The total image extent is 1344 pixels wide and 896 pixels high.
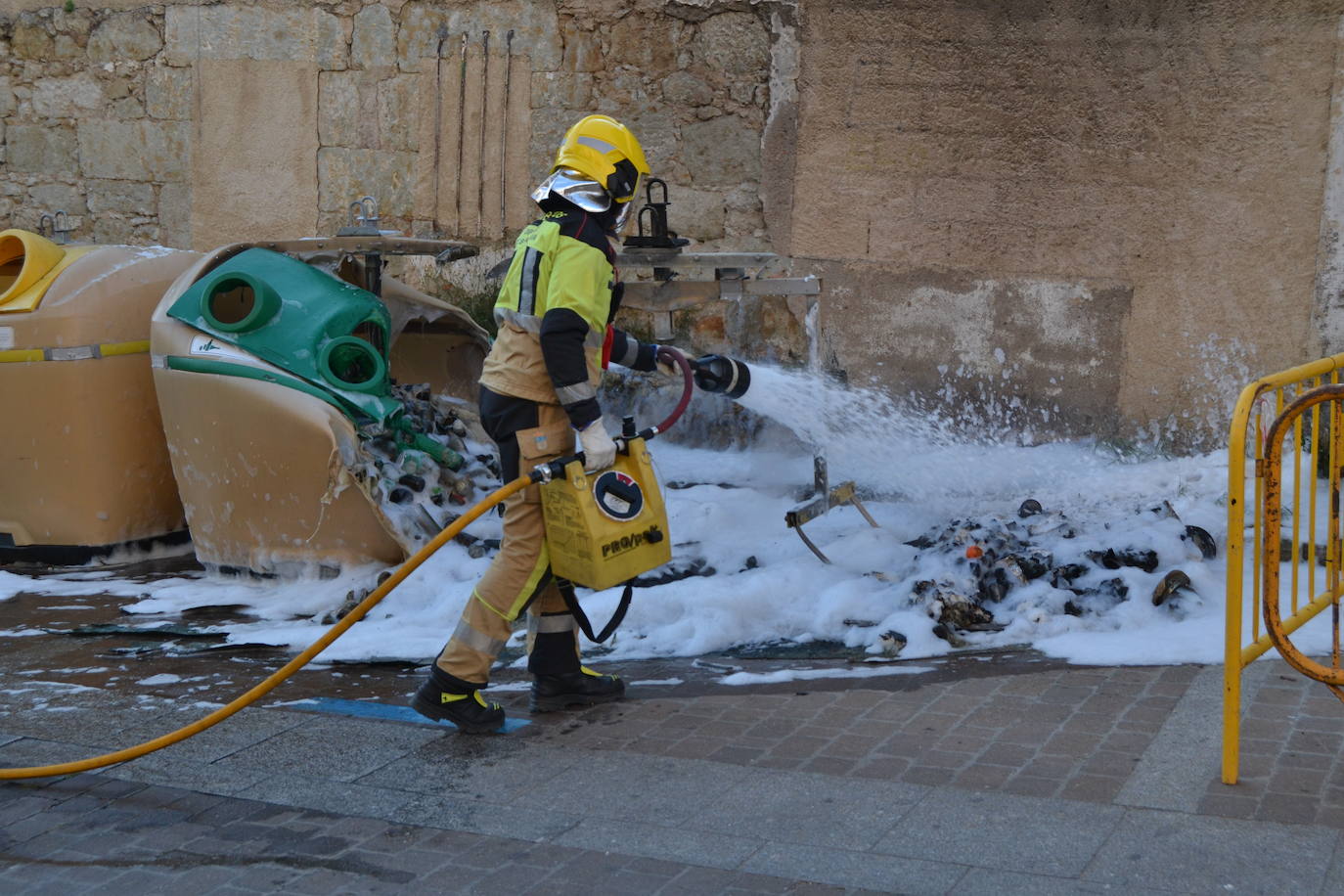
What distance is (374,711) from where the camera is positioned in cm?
446

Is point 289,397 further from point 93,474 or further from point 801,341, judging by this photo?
point 801,341

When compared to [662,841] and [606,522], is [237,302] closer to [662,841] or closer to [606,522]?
[606,522]

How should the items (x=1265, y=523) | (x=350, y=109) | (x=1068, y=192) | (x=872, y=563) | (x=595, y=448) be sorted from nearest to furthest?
(x=1265, y=523)
(x=595, y=448)
(x=872, y=563)
(x=1068, y=192)
(x=350, y=109)

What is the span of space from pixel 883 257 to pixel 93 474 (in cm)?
407

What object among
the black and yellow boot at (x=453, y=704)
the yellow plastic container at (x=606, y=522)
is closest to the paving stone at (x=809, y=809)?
the yellow plastic container at (x=606, y=522)

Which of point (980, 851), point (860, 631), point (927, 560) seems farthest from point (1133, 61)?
point (980, 851)

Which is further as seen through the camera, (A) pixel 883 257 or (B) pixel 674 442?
(B) pixel 674 442

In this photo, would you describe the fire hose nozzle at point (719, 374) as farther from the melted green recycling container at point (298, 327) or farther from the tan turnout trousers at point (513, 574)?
the melted green recycling container at point (298, 327)

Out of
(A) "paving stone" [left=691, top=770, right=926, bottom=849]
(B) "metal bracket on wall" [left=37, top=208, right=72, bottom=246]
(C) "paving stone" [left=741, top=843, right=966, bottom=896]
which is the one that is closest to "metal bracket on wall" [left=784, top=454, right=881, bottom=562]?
(A) "paving stone" [left=691, top=770, right=926, bottom=849]

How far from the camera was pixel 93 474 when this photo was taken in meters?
6.43

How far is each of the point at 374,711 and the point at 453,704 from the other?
1.36 feet

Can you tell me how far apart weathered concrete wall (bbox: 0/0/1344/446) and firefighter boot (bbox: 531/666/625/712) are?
11.3 ft

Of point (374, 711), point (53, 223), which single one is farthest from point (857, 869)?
point (53, 223)

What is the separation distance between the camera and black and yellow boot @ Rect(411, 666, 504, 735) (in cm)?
417
